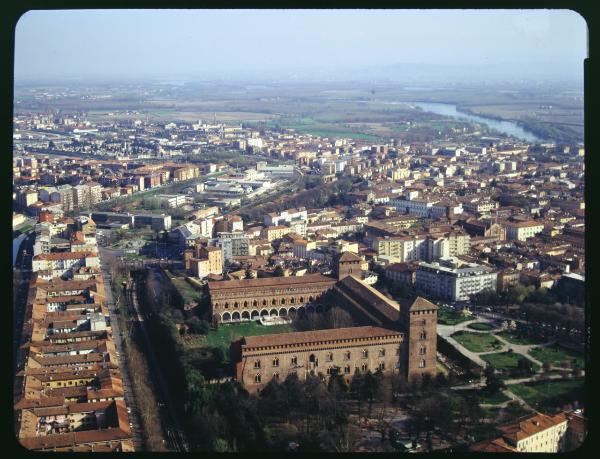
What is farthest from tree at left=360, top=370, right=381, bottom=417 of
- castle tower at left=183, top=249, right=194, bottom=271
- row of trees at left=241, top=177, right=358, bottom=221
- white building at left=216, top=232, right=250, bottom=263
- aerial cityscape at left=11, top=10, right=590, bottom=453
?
row of trees at left=241, top=177, right=358, bottom=221

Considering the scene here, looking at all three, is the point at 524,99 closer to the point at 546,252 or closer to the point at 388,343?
the point at 546,252

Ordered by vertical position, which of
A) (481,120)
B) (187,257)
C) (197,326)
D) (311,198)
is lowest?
(197,326)

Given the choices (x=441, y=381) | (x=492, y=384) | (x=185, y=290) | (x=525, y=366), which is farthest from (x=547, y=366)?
(x=185, y=290)

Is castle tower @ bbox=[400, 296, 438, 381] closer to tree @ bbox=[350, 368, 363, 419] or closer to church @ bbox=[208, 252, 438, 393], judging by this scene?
church @ bbox=[208, 252, 438, 393]

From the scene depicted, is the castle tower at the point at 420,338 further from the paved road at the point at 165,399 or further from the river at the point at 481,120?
the river at the point at 481,120

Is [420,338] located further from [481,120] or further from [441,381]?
[481,120]

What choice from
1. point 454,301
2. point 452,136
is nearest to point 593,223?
point 454,301
